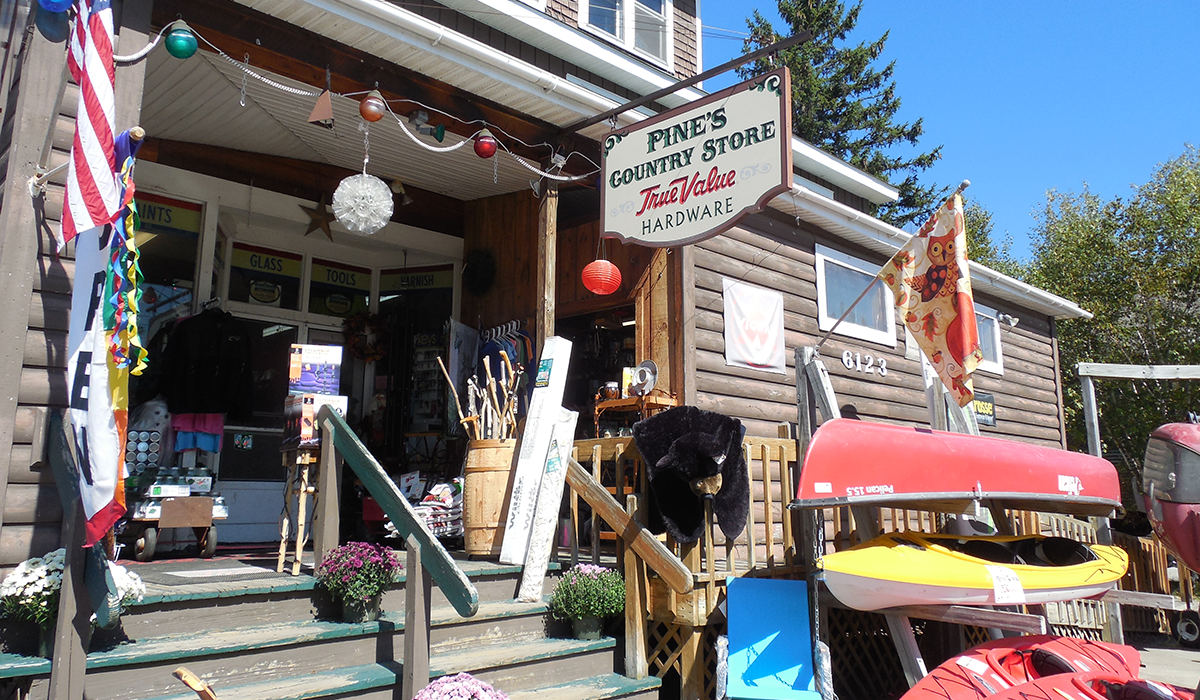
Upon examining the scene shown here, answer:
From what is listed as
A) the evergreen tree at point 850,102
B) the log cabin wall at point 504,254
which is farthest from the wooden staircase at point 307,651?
the evergreen tree at point 850,102

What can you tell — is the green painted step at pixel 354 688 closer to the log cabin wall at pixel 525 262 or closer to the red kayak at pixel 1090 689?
the red kayak at pixel 1090 689

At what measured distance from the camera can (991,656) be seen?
459 centimetres

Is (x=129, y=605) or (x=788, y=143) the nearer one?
(x=129, y=605)

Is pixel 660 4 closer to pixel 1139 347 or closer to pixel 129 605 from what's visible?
pixel 129 605

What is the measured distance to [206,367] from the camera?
6.77 meters

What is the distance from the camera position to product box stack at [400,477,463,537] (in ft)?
20.6

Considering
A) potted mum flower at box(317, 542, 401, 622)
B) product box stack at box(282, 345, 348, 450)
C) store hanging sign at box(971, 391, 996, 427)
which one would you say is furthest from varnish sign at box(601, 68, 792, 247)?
store hanging sign at box(971, 391, 996, 427)

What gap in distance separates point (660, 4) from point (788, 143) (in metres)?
5.81

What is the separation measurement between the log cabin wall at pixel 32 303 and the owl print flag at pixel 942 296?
587 cm

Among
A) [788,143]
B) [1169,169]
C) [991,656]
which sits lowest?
[991,656]

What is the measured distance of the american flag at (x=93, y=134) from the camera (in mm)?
3430

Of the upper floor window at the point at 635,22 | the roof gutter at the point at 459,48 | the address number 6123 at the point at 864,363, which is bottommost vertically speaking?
the address number 6123 at the point at 864,363

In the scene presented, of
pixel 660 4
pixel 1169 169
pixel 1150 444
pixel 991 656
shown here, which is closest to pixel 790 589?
pixel 991 656

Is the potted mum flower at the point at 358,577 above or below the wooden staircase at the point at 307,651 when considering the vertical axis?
above
